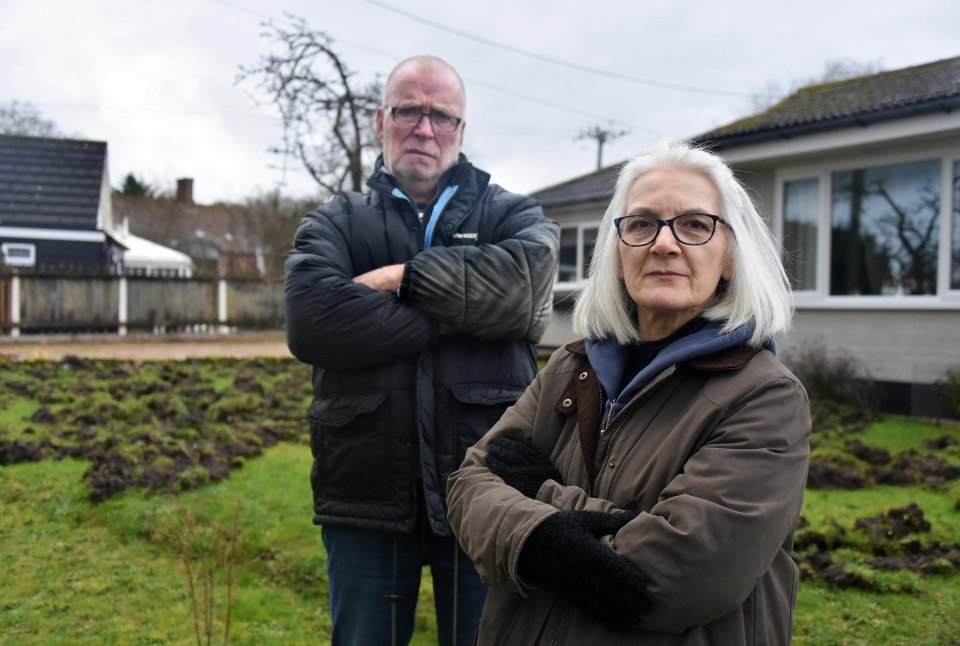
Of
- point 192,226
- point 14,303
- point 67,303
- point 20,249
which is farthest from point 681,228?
point 192,226

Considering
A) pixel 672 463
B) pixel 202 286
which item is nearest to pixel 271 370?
pixel 202 286

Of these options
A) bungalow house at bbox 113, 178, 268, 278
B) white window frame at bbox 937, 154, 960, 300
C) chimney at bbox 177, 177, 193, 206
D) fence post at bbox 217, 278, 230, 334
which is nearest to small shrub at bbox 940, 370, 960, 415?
white window frame at bbox 937, 154, 960, 300

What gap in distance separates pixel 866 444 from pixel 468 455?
640 cm

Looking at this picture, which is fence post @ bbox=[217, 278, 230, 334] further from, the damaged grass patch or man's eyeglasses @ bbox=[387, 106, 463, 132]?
man's eyeglasses @ bbox=[387, 106, 463, 132]

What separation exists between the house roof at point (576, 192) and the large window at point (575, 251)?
1.84ft

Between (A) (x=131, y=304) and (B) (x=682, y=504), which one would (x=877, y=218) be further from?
(A) (x=131, y=304)

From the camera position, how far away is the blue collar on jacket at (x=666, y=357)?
1653 millimetres

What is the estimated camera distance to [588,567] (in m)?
1.48

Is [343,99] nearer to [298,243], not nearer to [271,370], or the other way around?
[271,370]

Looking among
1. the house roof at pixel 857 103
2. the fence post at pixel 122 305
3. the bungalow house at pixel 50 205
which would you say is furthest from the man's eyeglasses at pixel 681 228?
the bungalow house at pixel 50 205

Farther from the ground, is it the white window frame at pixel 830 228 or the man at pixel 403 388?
the white window frame at pixel 830 228

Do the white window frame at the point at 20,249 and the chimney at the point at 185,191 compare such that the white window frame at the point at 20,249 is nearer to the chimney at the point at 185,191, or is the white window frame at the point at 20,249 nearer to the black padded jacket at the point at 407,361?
the black padded jacket at the point at 407,361

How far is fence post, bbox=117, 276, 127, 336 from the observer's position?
20750mm

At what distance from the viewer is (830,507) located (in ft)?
17.9
